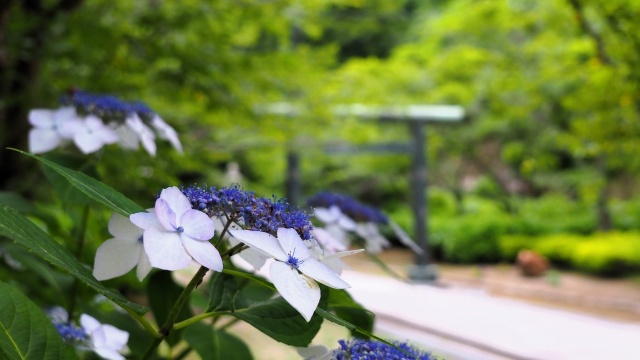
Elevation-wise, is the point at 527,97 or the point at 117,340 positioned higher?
the point at 527,97

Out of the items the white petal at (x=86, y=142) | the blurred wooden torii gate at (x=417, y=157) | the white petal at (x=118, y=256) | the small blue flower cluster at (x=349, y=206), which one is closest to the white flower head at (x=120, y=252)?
the white petal at (x=118, y=256)

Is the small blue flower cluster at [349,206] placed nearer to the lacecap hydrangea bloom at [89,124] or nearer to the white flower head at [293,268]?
the lacecap hydrangea bloom at [89,124]

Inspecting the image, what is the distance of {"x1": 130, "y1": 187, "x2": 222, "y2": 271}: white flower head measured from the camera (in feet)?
1.37

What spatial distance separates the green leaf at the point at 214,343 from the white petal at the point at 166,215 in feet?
0.93

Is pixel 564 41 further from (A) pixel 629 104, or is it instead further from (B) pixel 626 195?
(B) pixel 626 195

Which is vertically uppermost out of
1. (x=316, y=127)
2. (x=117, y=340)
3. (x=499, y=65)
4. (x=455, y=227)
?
(x=499, y=65)

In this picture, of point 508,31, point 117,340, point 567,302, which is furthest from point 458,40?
point 117,340

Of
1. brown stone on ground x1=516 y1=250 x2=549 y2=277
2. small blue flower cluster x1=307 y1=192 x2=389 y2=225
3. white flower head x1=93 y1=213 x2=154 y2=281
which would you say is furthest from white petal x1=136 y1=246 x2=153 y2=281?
brown stone on ground x1=516 y1=250 x2=549 y2=277

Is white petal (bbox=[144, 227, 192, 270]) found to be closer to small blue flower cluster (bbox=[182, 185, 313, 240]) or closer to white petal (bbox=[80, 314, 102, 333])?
small blue flower cluster (bbox=[182, 185, 313, 240])

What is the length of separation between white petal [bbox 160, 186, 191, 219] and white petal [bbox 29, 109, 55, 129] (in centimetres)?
46

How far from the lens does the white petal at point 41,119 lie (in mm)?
841

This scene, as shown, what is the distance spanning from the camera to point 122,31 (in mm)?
2301

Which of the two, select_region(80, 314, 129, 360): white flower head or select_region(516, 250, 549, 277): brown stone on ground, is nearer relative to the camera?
select_region(80, 314, 129, 360): white flower head

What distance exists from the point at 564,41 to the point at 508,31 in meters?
1.17
